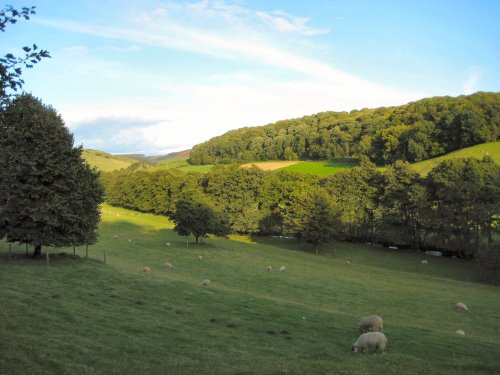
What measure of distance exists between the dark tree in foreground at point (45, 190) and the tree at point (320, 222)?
125 ft

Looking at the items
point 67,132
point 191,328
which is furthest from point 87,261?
point 191,328

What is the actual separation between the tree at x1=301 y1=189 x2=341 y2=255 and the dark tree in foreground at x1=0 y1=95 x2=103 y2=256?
38223mm

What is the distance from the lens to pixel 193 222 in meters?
59.8

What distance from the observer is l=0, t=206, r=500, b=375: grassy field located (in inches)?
538

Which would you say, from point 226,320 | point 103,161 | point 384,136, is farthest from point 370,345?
point 103,161

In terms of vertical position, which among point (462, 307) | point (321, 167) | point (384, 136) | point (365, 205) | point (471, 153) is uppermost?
point (384, 136)

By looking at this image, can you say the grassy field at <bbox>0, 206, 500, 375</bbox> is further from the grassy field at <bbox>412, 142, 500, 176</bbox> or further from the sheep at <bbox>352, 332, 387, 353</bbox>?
the grassy field at <bbox>412, 142, 500, 176</bbox>

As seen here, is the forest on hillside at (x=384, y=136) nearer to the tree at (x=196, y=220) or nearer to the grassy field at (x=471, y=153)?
the grassy field at (x=471, y=153)

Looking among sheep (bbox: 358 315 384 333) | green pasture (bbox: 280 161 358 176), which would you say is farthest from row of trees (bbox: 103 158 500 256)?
sheep (bbox: 358 315 384 333)

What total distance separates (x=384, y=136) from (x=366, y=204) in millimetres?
39405

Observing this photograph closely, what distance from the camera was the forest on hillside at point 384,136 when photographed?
93250 mm

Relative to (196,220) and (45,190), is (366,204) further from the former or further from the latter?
(45,190)

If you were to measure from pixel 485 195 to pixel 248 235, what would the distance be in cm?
4162

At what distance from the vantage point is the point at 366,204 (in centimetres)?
7238
